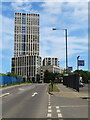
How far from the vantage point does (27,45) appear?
17288 centimetres

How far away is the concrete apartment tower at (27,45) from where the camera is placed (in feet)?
544

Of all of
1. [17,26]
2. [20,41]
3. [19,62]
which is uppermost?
[17,26]

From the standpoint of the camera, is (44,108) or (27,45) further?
(27,45)

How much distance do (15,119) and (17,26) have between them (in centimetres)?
16014

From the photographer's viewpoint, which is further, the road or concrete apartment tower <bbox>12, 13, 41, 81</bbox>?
concrete apartment tower <bbox>12, 13, 41, 81</bbox>

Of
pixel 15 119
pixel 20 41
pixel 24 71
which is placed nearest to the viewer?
pixel 15 119

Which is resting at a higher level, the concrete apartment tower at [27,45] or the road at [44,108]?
the concrete apartment tower at [27,45]

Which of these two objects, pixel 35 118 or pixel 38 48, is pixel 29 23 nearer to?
pixel 38 48

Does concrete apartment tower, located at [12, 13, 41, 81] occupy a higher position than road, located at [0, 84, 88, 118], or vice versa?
concrete apartment tower, located at [12, 13, 41, 81]

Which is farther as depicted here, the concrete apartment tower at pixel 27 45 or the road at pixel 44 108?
the concrete apartment tower at pixel 27 45

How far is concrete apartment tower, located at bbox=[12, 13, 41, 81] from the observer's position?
16575 cm

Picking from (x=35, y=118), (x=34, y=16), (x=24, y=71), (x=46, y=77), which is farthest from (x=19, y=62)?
(x=35, y=118)

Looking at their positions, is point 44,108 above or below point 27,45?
below

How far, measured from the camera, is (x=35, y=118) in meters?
10.1
